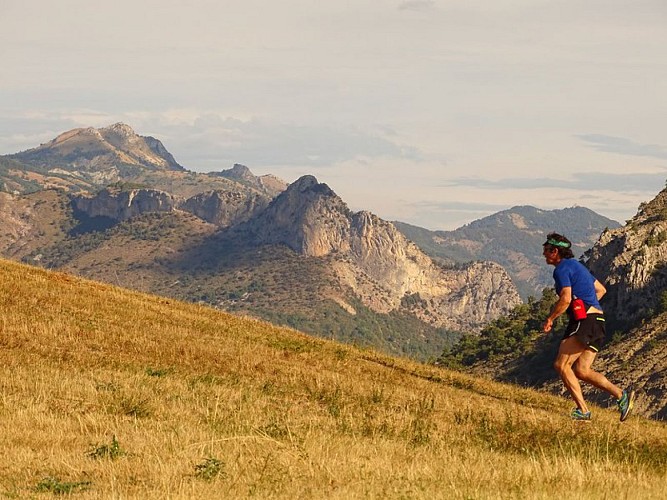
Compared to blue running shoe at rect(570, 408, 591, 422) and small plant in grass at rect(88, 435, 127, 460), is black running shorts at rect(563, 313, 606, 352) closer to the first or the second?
blue running shoe at rect(570, 408, 591, 422)

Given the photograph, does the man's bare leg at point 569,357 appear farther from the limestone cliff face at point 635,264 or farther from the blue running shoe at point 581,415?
the limestone cliff face at point 635,264

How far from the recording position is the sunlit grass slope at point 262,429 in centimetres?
763

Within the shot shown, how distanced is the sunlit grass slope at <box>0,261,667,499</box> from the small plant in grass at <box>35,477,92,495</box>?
0.08ft

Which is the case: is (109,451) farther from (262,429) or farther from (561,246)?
(561,246)

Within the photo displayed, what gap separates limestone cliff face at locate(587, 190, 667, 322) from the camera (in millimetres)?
66062

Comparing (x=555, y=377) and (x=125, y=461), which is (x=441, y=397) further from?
(x=555, y=377)

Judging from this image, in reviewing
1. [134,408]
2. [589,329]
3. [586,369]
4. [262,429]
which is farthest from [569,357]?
[134,408]

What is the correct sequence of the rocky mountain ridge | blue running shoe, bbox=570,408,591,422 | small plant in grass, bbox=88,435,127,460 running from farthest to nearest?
the rocky mountain ridge
blue running shoe, bbox=570,408,591,422
small plant in grass, bbox=88,435,127,460

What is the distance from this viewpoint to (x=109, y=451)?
28.5 ft

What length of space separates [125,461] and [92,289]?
18.9m

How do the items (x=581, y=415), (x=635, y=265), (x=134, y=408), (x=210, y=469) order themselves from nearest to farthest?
(x=210, y=469)
(x=134, y=408)
(x=581, y=415)
(x=635, y=265)

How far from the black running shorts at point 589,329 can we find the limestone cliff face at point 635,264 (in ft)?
176

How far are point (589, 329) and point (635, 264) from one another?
6066 cm

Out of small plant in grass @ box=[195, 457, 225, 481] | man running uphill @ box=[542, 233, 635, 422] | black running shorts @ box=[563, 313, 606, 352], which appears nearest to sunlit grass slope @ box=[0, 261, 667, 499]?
small plant in grass @ box=[195, 457, 225, 481]
